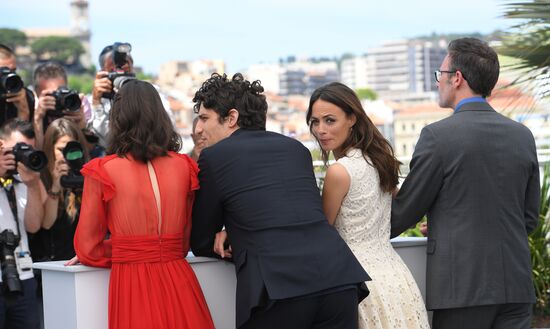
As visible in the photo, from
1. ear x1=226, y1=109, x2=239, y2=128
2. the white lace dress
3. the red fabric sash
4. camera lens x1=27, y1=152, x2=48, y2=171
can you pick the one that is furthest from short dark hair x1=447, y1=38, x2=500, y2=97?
camera lens x1=27, y1=152, x2=48, y2=171

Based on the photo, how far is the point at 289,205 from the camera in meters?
3.29

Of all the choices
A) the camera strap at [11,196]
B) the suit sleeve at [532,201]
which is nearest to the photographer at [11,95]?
the camera strap at [11,196]

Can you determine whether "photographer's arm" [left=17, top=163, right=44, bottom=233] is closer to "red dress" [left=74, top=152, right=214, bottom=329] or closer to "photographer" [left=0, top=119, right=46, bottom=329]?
"photographer" [left=0, top=119, right=46, bottom=329]

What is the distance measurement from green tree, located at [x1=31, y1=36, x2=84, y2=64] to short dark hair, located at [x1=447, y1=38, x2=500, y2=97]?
183m

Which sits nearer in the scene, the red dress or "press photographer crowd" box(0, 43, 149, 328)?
the red dress

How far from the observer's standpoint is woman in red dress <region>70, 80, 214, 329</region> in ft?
10.7

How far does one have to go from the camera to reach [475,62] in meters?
3.75

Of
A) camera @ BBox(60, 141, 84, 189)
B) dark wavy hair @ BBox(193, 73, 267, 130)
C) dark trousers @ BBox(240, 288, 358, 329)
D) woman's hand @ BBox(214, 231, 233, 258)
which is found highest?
dark wavy hair @ BBox(193, 73, 267, 130)

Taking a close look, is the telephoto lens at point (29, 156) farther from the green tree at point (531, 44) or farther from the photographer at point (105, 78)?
the green tree at point (531, 44)

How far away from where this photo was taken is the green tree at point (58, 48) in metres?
184

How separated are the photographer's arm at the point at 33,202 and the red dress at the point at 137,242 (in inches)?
53.9

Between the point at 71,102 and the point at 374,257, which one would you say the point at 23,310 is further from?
the point at 374,257

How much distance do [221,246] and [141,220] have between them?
0.34 m

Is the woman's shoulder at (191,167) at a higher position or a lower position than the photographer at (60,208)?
higher
